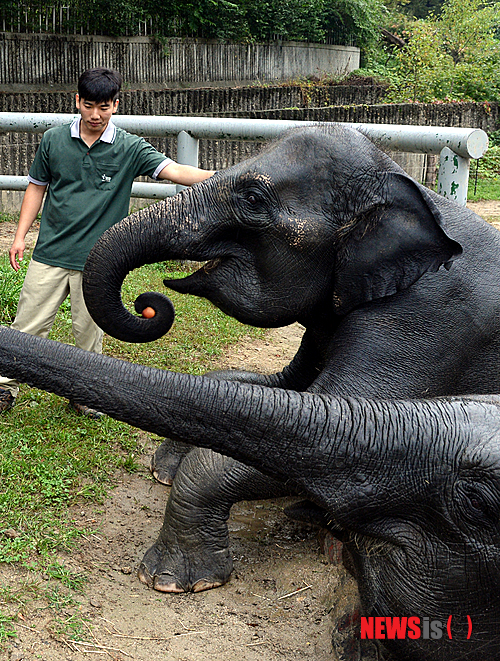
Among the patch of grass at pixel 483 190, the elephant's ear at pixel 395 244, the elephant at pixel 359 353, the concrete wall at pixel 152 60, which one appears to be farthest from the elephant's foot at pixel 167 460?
the concrete wall at pixel 152 60

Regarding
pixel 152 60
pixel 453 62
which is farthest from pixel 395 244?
pixel 453 62

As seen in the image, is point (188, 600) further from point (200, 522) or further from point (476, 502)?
point (476, 502)

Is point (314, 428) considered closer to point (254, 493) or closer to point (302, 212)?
point (302, 212)

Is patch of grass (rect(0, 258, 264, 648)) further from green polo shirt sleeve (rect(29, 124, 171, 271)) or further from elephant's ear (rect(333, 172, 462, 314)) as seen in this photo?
elephant's ear (rect(333, 172, 462, 314))

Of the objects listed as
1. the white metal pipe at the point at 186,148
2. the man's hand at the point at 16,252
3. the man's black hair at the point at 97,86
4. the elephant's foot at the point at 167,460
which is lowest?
the elephant's foot at the point at 167,460

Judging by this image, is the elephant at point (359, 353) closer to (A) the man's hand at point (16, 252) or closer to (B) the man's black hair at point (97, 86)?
(B) the man's black hair at point (97, 86)

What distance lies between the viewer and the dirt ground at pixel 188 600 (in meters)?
3.08

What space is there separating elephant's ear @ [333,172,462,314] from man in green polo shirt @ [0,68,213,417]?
160 centimetres

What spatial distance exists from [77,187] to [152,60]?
733 inches

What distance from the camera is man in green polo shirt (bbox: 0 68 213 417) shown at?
4.75 metres

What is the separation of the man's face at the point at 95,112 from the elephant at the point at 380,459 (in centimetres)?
296

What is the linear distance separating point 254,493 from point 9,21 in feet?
61.2

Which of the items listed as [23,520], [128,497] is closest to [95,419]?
[128,497]

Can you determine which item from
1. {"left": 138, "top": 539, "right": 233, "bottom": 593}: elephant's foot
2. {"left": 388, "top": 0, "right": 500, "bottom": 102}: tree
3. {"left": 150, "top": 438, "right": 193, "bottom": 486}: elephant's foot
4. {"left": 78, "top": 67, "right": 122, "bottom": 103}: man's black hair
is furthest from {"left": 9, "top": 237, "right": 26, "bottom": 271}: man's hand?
Result: {"left": 388, "top": 0, "right": 500, "bottom": 102}: tree
